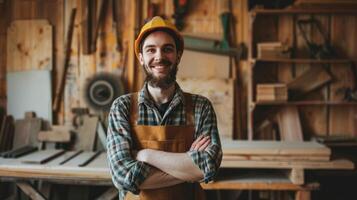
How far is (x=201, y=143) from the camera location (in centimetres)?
171

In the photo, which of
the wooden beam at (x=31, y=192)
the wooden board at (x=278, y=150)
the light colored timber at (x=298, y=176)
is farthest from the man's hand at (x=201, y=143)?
the wooden beam at (x=31, y=192)

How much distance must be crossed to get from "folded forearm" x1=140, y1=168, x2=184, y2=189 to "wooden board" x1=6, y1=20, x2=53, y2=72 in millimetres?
2498

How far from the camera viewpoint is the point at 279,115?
3.61m

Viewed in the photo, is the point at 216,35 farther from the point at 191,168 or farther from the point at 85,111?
the point at 191,168

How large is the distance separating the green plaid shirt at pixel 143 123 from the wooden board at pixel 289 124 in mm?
2010

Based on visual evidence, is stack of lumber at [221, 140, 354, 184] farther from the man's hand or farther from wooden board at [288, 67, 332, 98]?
Result: the man's hand

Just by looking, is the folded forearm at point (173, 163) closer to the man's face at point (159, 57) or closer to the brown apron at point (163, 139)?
the brown apron at point (163, 139)

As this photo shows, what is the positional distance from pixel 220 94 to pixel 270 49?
2.21ft

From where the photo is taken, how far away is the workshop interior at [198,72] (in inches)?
138

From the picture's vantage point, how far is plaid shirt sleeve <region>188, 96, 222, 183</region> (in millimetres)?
1650

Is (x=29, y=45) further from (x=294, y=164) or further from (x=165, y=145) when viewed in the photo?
(x=294, y=164)

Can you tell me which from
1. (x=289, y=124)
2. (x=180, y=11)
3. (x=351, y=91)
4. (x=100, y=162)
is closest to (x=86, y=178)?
(x=100, y=162)

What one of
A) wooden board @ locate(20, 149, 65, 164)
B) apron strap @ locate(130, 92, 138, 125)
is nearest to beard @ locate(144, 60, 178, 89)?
apron strap @ locate(130, 92, 138, 125)

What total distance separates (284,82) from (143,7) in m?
1.71
